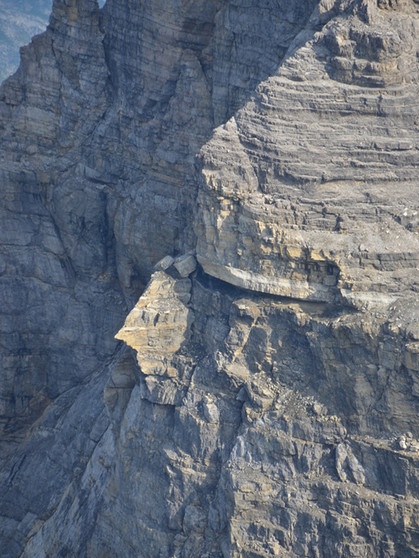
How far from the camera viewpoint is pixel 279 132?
35469 mm

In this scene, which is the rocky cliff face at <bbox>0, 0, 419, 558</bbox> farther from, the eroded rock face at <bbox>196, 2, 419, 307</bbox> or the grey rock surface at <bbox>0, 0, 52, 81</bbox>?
the grey rock surface at <bbox>0, 0, 52, 81</bbox>

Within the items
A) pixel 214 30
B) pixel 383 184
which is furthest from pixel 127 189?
pixel 383 184

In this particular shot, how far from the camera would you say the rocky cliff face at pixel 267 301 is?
34594 millimetres

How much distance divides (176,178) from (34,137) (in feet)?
24.0

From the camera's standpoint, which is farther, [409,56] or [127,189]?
[127,189]

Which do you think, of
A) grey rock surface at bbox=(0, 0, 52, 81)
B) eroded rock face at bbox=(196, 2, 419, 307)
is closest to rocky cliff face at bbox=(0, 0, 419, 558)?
eroded rock face at bbox=(196, 2, 419, 307)

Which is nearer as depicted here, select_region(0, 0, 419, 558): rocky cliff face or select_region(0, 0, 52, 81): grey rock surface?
select_region(0, 0, 419, 558): rocky cliff face

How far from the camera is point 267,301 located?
1417 inches

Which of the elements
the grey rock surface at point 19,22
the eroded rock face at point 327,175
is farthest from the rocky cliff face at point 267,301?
the grey rock surface at point 19,22

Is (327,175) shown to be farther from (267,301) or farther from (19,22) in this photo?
(19,22)

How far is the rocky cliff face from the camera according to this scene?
34594 millimetres

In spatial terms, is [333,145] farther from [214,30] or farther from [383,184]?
[214,30]

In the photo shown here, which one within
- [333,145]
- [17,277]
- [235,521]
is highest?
[333,145]

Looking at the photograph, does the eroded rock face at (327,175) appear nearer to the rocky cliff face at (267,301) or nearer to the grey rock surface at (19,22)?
the rocky cliff face at (267,301)
